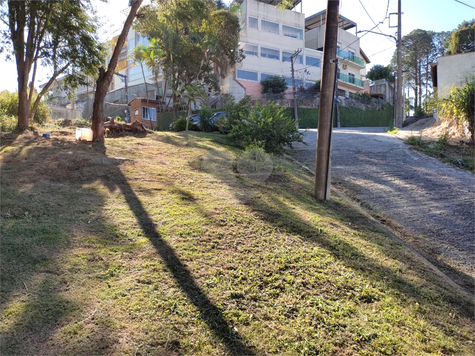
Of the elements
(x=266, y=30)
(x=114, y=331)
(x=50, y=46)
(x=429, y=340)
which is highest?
(x=266, y=30)

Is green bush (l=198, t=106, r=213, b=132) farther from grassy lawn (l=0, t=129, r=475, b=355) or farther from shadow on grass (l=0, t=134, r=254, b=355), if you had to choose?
grassy lawn (l=0, t=129, r=475, b=355)

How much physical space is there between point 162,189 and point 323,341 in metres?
→ 3.80

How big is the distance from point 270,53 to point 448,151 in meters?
28.9

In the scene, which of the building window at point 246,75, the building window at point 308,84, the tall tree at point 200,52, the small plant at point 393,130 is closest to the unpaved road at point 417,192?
the small plant at point 393,130

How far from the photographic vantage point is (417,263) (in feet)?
15.4

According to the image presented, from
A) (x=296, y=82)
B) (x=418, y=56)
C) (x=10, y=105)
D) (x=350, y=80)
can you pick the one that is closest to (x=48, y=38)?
(x=10, y=105)

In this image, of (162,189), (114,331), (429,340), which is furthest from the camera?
(162,189)

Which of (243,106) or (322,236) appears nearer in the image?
(322,236)

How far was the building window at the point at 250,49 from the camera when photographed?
36.5 m

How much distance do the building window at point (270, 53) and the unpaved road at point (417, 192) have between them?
27.3 meters

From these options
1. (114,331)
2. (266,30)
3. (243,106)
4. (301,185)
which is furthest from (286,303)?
(266,30)

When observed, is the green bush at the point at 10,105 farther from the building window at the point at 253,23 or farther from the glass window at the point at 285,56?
the glass window at the point at 285,56

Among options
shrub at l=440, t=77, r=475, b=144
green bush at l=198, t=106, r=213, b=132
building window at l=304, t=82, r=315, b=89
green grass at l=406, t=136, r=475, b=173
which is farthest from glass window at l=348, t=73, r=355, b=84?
green grass at l=406, t=136, r=475, b=173

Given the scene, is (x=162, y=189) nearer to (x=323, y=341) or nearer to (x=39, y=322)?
(x=39, y=322)
